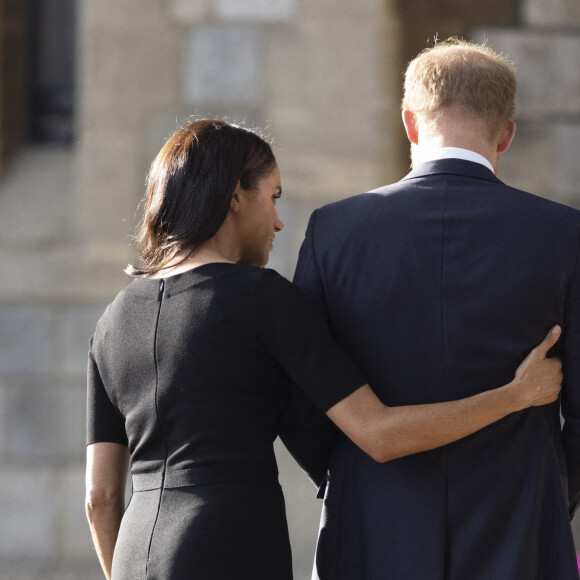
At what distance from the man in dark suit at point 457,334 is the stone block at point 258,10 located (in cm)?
217

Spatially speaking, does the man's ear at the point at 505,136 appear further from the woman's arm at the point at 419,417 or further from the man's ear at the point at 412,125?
the woman's arm at the point at 419,417

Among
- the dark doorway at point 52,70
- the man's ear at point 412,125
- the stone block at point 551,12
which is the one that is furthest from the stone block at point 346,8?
the man's ear at point 412,125

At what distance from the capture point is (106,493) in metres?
1.99

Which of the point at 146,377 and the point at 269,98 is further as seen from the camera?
the point at 269,98

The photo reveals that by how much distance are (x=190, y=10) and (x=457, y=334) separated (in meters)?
2.59

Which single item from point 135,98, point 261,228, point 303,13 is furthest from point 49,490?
point 261,228

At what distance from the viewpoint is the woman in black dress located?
1.73 m

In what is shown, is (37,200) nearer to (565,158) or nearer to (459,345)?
(565,158)

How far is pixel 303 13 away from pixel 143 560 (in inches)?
110

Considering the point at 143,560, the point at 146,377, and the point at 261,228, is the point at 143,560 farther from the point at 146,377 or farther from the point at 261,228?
the point at 261,228

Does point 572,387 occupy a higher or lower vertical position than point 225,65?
lower

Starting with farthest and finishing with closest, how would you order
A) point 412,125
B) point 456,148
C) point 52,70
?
point 52,70
point 412,125
point 456,148

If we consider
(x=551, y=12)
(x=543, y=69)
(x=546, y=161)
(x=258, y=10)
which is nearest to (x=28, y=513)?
(x=258, y=10)

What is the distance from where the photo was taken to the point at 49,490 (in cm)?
404
